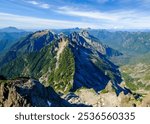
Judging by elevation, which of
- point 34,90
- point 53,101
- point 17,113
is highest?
point 17,113

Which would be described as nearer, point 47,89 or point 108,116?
point 108,116

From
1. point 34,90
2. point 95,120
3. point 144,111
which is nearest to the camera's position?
point 95,120

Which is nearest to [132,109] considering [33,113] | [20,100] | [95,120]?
[95,120]

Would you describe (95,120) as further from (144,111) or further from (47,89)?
(47,89)

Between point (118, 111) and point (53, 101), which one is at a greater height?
point (118, 111)

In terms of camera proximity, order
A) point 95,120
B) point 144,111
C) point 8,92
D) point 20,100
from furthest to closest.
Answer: point 8,92 < point 20,100 < point 144,111 < point 95,120

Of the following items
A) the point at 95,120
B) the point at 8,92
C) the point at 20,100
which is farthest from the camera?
the point at 8,92

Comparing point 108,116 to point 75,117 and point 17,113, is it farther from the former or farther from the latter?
point 17,113

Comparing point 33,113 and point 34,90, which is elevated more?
point 33,113

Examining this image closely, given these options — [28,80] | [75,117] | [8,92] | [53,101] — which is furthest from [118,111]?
[53,101]
